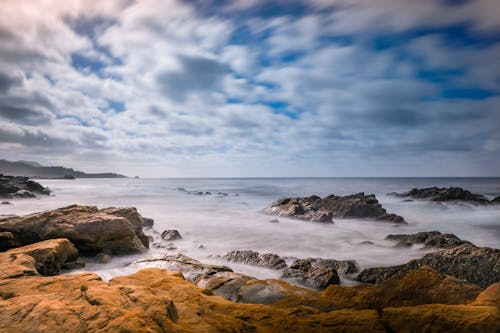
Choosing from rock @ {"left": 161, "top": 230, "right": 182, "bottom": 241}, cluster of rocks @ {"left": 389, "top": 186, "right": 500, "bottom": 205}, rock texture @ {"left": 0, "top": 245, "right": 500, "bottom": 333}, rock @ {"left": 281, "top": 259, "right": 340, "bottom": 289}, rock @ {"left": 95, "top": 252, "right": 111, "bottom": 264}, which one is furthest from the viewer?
cluster of rocks @ {"left": 389, "top": 186, "right": 500, "bottom": 205}

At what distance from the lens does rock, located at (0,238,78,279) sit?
5855 millimetres

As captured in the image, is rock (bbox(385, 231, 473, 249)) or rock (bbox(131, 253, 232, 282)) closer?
rock (bbox(131, 253, 232, 282))

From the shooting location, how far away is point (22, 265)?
20.5 feet

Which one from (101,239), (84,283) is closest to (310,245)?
(101,239)

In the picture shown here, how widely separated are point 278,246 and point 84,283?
34.0ft

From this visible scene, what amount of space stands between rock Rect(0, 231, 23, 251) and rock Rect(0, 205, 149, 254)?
0.23 meters

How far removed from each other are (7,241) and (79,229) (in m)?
2.12

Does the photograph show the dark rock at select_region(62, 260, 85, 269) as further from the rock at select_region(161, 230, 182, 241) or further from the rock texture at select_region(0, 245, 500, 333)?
the rock at select_region(161, 230, 182, 241)

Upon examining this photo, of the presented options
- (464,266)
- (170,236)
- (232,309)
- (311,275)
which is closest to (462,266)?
(464,266)

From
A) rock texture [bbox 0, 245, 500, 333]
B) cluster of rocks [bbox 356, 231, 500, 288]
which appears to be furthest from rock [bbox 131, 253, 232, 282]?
cluster of rocks [bbox 356, 231, 500, 288]

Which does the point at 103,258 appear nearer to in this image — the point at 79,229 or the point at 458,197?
the point at 79,229

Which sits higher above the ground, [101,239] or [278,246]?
[101,239]

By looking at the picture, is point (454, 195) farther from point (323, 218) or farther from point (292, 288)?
point (292, 288)

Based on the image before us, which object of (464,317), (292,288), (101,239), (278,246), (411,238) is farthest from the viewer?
(278,246)
